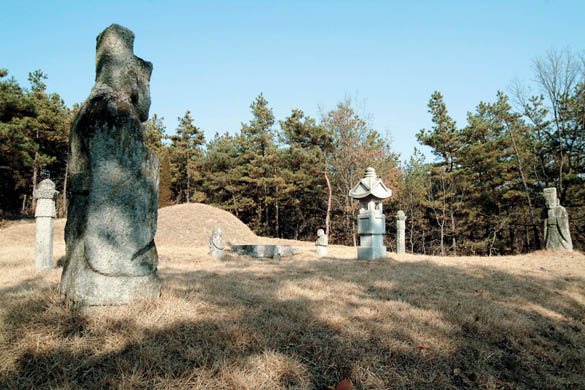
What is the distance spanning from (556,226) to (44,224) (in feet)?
48.0

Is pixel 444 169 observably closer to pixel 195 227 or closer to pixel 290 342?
pixel 195 227

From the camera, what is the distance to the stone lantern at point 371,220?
869 centimetres

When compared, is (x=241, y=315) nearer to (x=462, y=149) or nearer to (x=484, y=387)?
(x=484, y=387)

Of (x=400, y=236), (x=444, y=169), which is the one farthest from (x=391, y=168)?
(x=400, y=236)

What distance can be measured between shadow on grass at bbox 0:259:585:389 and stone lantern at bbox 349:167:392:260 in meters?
4.51

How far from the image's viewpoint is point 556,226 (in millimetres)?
10219

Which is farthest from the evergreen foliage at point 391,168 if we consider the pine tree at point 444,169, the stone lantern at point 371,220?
the stone lantern at point 371,220

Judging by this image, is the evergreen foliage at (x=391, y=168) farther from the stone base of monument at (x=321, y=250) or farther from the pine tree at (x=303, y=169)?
the stone base of monument at (x=321, y=250)

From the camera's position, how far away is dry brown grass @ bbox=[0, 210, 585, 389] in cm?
202

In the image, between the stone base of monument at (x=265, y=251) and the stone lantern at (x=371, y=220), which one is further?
the stone base of monument at (x=265, y=251)

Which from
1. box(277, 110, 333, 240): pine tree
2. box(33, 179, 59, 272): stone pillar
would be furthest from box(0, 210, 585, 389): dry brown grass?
box(277, 110, 333, 240): pine tree

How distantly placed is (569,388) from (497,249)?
23254mm

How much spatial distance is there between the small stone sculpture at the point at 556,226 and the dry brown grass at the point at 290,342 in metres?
7.64

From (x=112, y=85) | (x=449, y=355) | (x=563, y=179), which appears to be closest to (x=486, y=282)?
(x=449, y=355)
